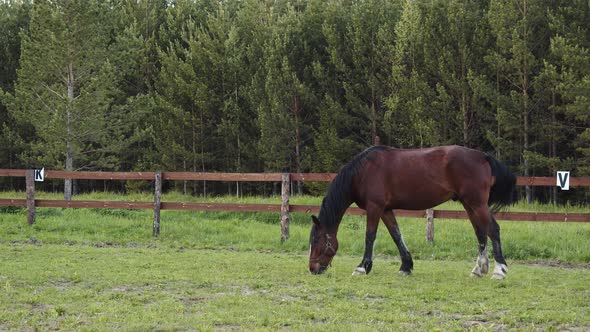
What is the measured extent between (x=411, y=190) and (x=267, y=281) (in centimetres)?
238

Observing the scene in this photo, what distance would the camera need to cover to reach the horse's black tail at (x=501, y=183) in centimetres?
871

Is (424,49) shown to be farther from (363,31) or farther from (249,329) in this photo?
(249,329)

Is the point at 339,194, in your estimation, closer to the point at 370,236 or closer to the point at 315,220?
the point at 315,220

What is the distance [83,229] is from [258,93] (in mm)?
15188

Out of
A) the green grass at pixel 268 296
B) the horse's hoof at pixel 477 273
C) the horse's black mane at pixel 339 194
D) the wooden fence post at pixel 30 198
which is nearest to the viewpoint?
the green grass at pixel 268 296

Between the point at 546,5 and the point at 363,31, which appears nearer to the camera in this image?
the point at 546,5

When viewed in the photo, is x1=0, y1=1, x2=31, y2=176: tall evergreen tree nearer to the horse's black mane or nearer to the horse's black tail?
the horse's black mane

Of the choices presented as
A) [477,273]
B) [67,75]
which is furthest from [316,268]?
[67,75]

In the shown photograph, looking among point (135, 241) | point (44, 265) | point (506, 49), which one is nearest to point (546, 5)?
point (506, 49)

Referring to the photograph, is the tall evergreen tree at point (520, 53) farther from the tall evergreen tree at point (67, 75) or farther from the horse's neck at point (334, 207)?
the horse's neck at point (334, 207)

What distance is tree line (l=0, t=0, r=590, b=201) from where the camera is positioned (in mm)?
23141

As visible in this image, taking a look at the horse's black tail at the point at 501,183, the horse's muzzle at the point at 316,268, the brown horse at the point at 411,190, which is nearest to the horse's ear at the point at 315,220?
the brown horse at the point at 411,190

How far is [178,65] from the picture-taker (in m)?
30.0

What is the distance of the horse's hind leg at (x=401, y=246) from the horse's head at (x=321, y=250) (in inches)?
32.5
